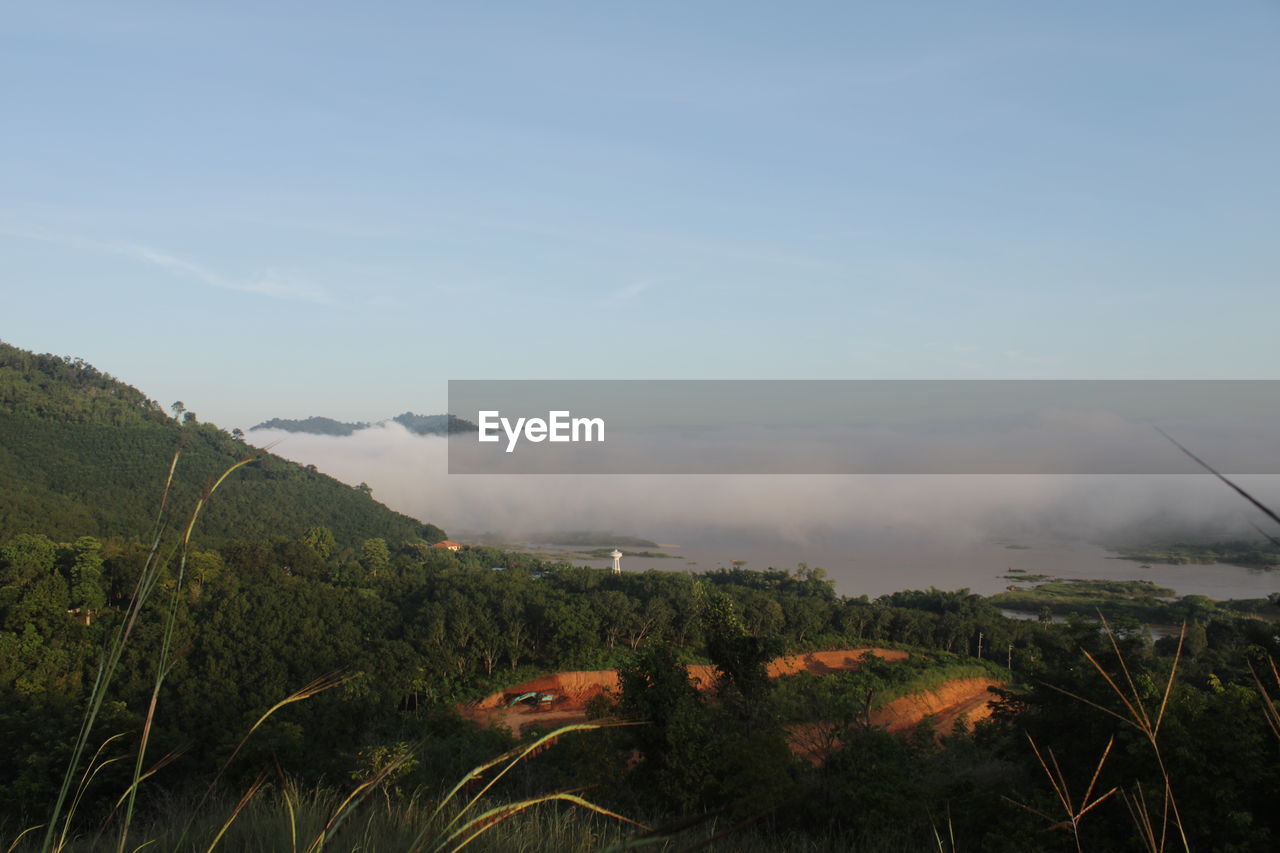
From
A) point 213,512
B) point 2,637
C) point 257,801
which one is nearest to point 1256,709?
point 257,801

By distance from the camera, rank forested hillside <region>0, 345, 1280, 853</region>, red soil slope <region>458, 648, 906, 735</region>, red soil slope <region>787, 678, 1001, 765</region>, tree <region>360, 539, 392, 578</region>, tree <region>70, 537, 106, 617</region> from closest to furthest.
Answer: forested hillside <region>0, 345, 1280, 853</region>, red soil slope <region>458, 648, 906, 735</region>, red soil slope <region>787, 678, 1001, 765</region>, tree <region>70, 537, 106, 617</region>, tree <region>360, 539, 392, 578</region>

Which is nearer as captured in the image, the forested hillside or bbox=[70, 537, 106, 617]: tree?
the forested hillside

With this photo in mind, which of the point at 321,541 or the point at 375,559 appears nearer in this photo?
the point at 375,559

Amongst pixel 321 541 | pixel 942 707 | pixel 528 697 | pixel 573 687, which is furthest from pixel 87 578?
pixel 942 707

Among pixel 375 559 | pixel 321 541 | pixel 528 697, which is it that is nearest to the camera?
pixel 528 697

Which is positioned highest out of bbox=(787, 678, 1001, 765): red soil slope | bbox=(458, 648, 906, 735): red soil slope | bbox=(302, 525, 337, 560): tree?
bbox=(302, 525, 337, 560): tree

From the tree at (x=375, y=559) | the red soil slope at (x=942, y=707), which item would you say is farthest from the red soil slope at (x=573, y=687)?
the tree at (x=375, y=559)

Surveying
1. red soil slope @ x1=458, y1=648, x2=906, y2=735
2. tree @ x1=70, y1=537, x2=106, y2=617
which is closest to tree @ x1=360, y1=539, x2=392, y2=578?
tree @ x1=70, y1=537, x2=106, y2=617

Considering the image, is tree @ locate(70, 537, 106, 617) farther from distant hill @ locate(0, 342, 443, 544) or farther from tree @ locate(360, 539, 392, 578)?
tree @ locate(360, 539, 392, 578)

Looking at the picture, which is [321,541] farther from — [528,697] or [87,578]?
[528,697]
